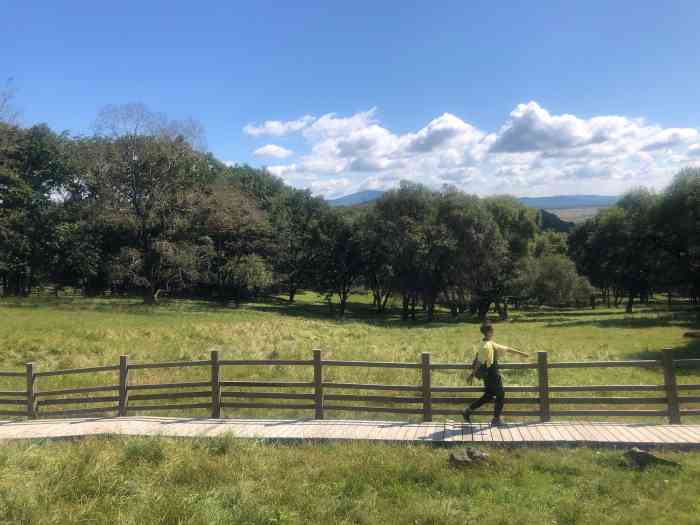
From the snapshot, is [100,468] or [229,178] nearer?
[100,468]

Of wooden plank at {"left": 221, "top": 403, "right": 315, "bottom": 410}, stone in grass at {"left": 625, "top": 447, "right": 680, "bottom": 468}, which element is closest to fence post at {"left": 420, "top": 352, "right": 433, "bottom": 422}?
wooden plank at {"left": 221, "top": 403, "right": 315, "bottom": 410}

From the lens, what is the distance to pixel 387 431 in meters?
9.14

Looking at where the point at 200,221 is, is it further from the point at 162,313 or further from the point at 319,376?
the point at 319,376

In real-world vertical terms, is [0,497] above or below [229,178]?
below

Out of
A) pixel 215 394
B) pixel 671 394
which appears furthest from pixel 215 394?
pixel 671 394

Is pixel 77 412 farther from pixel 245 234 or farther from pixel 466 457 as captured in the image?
pixel 245 234

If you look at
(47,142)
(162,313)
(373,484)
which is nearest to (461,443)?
(373,484)

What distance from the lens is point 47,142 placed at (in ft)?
164

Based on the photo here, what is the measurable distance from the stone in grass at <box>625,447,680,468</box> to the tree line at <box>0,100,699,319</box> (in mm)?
33662

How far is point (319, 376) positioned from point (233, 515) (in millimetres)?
4371

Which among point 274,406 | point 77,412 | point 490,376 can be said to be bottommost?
point 77,412

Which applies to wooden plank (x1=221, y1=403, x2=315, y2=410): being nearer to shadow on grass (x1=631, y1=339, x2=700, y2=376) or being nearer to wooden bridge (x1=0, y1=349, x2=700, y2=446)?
wooden bridge (x1=0, y1=349, x2=700, y2=446)

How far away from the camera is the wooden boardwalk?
829cm

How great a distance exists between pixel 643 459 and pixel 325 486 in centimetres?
429
